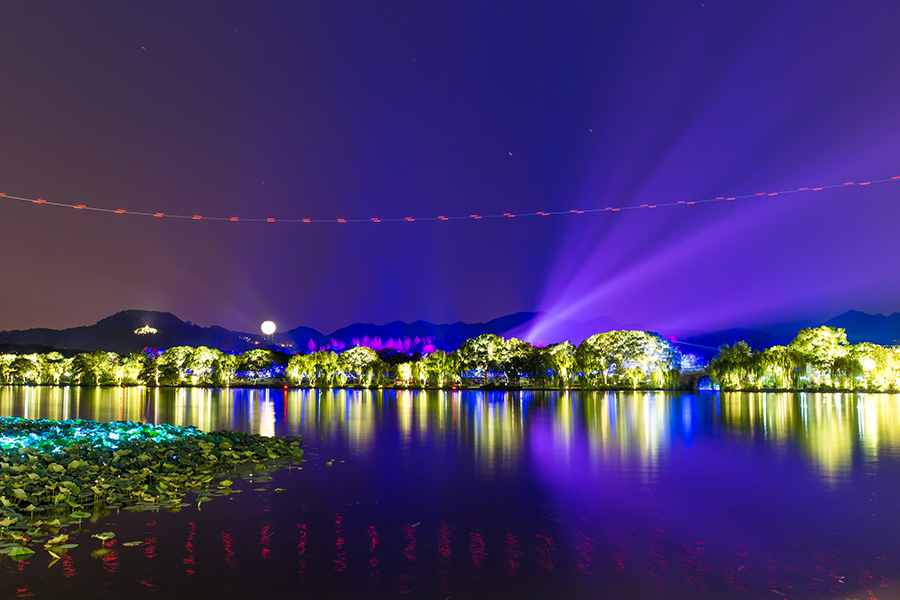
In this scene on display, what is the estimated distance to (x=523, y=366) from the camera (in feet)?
316

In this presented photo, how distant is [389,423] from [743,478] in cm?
1875

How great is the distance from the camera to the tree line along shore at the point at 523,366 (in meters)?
71.7

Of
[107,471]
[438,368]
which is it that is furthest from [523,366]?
[107,471]

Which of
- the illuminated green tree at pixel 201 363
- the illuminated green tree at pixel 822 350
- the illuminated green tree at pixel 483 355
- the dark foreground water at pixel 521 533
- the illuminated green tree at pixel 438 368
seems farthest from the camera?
the illuminated green tree at pixel 201 363

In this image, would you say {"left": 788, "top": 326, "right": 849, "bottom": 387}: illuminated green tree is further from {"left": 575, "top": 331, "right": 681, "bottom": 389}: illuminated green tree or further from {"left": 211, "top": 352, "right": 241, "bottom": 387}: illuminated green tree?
{"left": 211, "top": 352, "right": 241, "bottom": 387}: illuminated green tree

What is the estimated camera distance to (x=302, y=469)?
14.9 m

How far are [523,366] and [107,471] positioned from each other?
86.1 m

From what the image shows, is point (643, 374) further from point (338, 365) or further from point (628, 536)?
point (628, 536)

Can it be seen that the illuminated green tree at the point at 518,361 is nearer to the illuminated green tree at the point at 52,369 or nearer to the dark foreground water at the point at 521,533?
the dark foreground water at the point at 521,533

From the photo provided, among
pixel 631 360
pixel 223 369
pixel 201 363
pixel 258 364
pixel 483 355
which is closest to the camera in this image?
pixel 631 360

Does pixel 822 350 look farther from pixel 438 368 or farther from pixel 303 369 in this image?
pixel 303 369

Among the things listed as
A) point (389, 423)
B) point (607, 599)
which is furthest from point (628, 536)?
point (389, 423)

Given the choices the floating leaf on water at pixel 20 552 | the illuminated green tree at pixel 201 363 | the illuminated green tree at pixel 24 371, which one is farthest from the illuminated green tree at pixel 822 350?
the illuminated green tree at pixel 24 371

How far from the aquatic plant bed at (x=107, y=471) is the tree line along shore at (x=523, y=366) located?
231 ft
